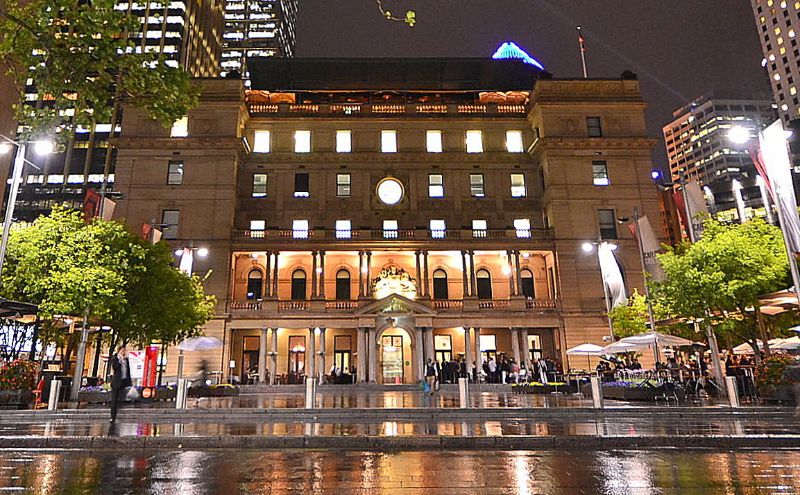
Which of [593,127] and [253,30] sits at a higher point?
[253,30]

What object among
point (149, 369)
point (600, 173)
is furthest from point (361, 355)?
point (600, 173)

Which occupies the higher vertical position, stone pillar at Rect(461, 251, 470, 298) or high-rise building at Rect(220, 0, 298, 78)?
high-rise building at Rect(220, 0, 298, 78)

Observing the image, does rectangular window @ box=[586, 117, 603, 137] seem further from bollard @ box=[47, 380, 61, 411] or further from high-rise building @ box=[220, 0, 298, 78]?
high-rise building @ box=[220, 0, 298, 78]

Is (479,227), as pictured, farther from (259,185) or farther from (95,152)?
(95,152)

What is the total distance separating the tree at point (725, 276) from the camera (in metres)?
20.9

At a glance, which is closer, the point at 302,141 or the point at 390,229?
the point at 390,229

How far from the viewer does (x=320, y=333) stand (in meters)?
39.7

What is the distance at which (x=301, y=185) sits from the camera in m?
44.6

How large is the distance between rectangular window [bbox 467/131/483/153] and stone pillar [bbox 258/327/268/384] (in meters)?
23.8

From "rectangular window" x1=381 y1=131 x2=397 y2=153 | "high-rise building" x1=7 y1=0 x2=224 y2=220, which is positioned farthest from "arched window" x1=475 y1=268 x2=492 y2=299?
"high-rise building" x1=7 y1=0 x2=224 y2=220

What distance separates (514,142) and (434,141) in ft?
24.2

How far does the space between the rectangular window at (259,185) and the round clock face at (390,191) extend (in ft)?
33.1

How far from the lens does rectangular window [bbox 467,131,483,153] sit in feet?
151

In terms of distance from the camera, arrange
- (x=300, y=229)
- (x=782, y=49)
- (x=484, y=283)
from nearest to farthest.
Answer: (x=300, y=229)
(x=484, y=283)
(x=782, y=49)
